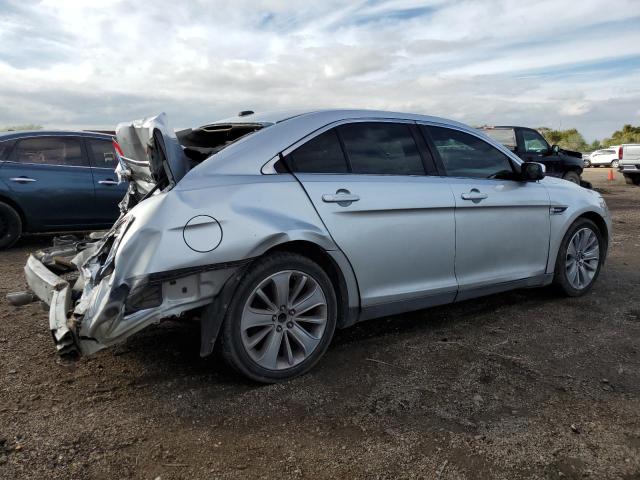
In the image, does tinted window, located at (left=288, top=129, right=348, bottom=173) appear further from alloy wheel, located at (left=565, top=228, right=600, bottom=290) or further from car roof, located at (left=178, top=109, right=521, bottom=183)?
alloy wheel, located at (left=565, top=228, right=600, bottom=290)

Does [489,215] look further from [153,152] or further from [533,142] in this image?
[533,142]

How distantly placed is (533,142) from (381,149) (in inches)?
438

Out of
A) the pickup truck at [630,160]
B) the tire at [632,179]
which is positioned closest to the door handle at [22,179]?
the pickup truck at [630,160]

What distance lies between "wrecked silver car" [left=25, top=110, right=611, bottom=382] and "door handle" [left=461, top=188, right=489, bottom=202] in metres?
0.02

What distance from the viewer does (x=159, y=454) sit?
8.61ft

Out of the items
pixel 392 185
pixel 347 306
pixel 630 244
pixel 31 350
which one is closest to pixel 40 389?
pixel 31 350

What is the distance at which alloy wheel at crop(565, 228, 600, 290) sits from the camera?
5.13m

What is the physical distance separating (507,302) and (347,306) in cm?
211

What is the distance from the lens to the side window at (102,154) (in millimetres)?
7824

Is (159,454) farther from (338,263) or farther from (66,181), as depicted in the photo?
(66,181)

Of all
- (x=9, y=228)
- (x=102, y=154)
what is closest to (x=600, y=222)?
(x=102, y=154)

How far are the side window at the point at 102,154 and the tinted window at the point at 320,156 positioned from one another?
506 cm

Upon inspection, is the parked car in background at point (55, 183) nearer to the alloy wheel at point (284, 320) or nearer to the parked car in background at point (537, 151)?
the alloy wheel at point (284, 320)

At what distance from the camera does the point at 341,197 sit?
3.54 meters
